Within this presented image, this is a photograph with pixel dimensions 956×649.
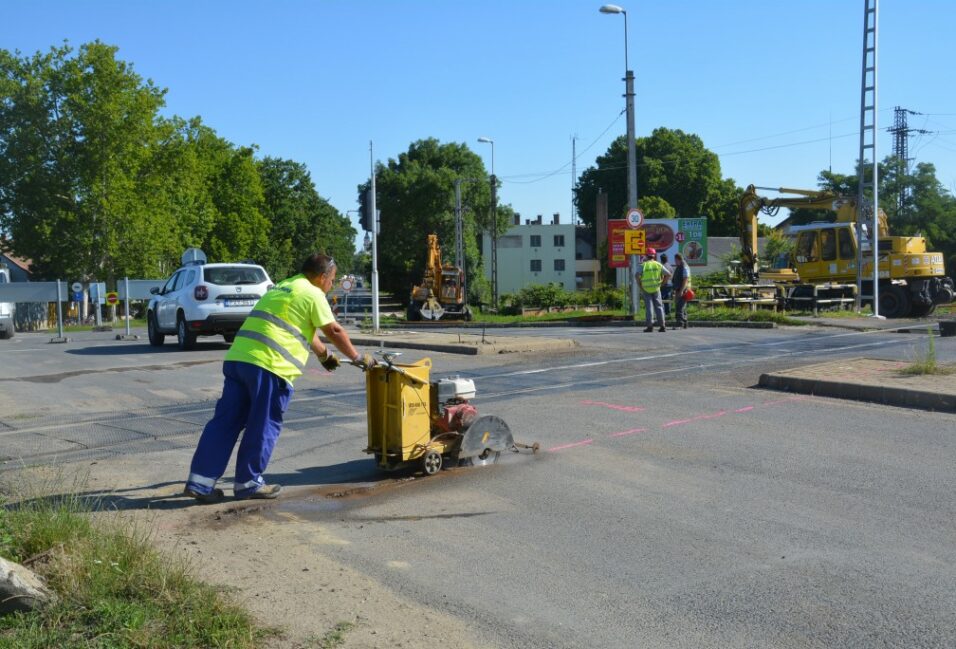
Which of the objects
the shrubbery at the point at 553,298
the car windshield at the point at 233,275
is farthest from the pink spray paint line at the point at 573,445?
the shrubbery at the point at 553,298

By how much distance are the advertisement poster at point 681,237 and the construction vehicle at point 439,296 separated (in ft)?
64.8

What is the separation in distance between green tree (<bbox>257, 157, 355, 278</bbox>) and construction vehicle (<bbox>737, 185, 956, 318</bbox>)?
5690cm

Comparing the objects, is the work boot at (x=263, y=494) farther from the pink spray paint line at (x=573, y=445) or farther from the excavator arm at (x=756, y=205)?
the excavator arm at (x=756, y=205)

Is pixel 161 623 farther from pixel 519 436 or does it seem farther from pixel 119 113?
pixel 119 113

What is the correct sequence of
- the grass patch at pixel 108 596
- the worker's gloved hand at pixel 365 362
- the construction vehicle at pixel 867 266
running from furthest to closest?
the construction vehicle at pixel 867 266 → the worker's gloved hand at pixel 365 362 → the grass patch at pixel 108 596

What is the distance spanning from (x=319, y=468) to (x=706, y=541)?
333cm

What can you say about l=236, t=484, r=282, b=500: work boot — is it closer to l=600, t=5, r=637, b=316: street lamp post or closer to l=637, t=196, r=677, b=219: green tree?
l=600, t=5, r=637, b=316: street lamp post

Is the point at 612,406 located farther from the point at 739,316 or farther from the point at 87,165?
the point at 87,165

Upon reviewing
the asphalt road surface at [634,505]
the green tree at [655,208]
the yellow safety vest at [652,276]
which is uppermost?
the green tree at [655,208]

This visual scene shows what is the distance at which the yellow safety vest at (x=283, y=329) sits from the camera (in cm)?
622

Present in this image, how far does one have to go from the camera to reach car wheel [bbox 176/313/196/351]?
18.2 metres

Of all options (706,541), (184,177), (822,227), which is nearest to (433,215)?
(184,177)

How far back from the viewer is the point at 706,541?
17.6ft

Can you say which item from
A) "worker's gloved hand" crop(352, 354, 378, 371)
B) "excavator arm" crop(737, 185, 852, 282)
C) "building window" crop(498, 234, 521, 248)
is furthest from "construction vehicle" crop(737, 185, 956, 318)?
"building window" crop(498, 234, 521, 248)
